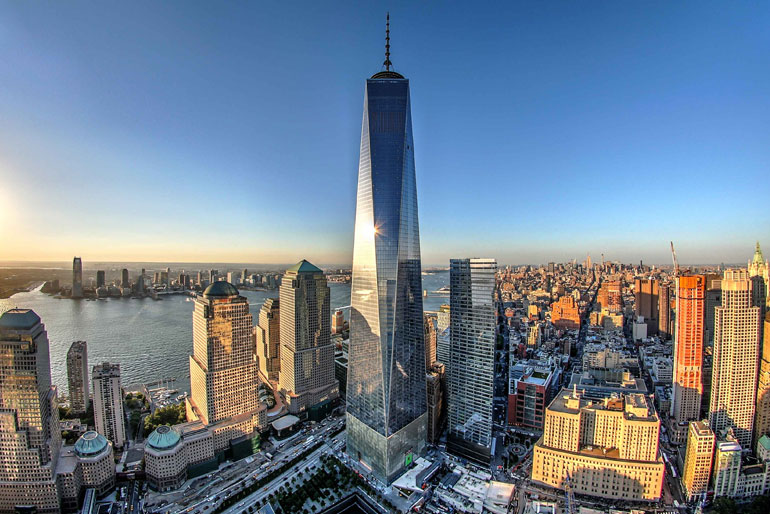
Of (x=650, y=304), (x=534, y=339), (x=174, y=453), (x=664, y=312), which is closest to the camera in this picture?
(x=174, y=453)

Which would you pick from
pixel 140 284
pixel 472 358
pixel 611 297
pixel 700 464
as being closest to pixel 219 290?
pixel 472 358

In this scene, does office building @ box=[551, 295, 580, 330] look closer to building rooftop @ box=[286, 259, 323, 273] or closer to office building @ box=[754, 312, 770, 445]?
office building @ box=[754, 312, 770, 445]

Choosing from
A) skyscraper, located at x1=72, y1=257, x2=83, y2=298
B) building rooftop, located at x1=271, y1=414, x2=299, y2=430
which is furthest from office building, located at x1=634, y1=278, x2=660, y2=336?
skyscraper, located at x1=72, y1=257, x2=83, y2=298

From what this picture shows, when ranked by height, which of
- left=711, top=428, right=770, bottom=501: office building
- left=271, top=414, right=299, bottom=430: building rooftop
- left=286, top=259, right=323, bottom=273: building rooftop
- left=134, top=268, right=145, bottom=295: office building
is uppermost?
left=286, top=259, right=323, bottom=273: building rooftop

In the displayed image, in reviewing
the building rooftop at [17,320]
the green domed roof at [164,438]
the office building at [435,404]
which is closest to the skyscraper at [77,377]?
the building rooftop at [17,320]

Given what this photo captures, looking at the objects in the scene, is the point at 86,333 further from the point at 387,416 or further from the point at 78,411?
the point at 387,416

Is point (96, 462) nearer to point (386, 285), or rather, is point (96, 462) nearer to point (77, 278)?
point (77, 278)

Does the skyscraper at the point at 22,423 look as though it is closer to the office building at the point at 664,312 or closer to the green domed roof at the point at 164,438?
the green domed roof at the point at 164,438

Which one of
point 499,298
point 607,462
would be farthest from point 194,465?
point 499,298
